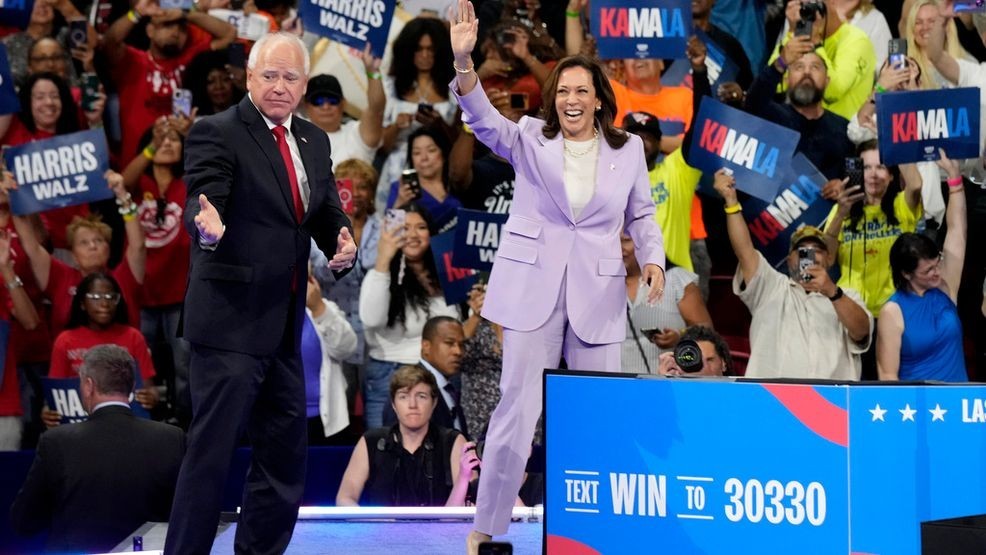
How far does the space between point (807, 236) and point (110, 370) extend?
302 centimetres

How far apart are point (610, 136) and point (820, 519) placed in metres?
1.26

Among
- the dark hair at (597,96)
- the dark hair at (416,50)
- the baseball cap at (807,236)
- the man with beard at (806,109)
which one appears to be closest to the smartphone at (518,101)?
the dark hair at (416,50)

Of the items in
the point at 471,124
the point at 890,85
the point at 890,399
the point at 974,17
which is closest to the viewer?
the point at 890,399

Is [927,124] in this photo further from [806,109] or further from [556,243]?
[556,243]

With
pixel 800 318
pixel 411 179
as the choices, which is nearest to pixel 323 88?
pixel 411 179

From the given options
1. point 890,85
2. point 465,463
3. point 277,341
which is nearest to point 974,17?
point 890,85

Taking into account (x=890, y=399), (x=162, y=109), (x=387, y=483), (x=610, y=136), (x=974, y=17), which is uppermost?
(x=974, y=17)

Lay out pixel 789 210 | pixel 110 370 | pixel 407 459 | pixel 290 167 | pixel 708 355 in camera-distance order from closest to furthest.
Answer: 1. pixel 290 167
2. pixel 110 370
3. pixel 708 355
4. pixel 407 459
5. pixel 789 210

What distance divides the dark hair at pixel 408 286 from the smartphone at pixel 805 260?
1.66 m

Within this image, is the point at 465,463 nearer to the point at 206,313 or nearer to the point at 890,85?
the point at 206,313

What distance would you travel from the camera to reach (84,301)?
5.97 meters

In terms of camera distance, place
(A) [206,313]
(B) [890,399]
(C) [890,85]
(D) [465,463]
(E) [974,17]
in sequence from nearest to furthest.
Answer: (B) [890,399] → (A) [206,313] → (D) [465,463] → (C) [890,85] → (E) [974,17]

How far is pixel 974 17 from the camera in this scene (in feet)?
21.8

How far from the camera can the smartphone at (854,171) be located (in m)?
6.13
